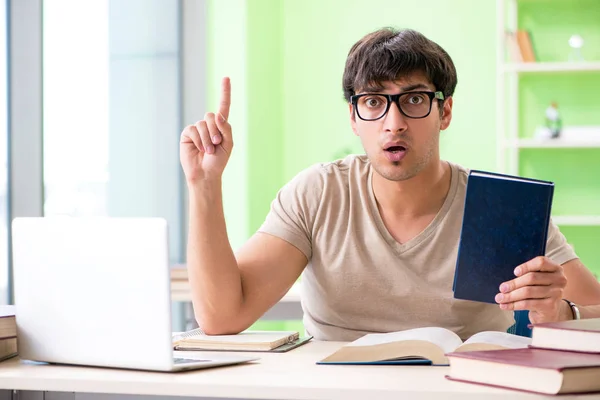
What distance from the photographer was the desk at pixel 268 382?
3.39 feet

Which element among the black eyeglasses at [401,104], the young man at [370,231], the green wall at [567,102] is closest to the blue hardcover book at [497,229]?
the young man at [370,231]

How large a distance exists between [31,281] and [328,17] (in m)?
3.38

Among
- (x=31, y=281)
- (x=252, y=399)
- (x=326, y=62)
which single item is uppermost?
(x=326, y=62)

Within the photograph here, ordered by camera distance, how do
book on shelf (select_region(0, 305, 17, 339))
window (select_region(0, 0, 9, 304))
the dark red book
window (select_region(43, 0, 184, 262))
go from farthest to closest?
1. window (select_region(43, 0, 184, 262))
2. window (select_region(0, 0, 9, 304))
3. book on shelf (select_region(0, 305, 17, 339))
4. the dark red book

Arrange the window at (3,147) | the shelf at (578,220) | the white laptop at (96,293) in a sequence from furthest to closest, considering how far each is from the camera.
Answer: the shelf at (578,220) → the window at (3,147) → the white laptop at (96,293)

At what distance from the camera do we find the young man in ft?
5.37

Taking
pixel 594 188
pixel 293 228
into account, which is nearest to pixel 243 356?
pixel 293 228

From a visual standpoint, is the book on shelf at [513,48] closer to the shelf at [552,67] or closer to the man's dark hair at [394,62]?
the shelf at [552,67]

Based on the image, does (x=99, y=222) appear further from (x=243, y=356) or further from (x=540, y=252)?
(x=540, y=252)

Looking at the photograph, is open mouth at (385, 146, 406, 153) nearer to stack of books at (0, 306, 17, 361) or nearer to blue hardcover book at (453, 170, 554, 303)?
blue hardcover book at (453, 170, 554, 303)

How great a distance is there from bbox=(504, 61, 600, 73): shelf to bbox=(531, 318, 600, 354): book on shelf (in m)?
2.78

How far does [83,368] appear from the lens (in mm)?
1221

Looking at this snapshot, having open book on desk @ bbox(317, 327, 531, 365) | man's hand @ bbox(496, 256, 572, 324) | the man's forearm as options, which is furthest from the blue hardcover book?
the man's forearm

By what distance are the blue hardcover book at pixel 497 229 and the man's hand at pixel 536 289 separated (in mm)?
23
